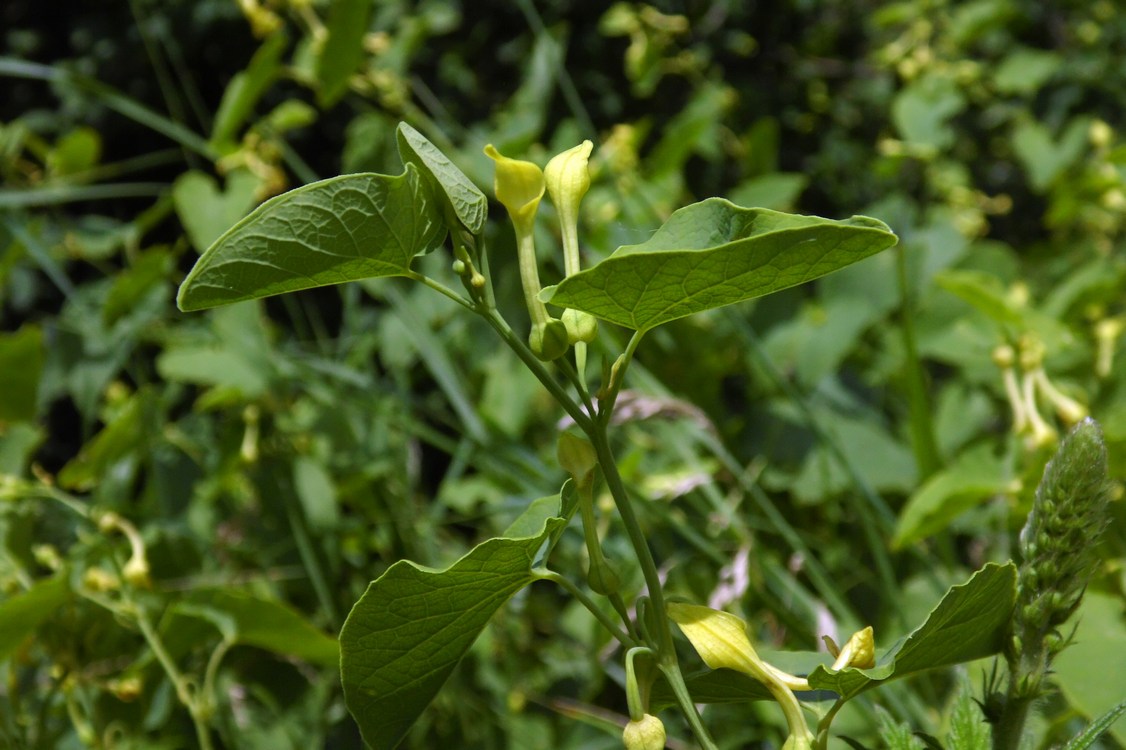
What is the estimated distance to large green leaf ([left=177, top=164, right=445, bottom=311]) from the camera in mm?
296

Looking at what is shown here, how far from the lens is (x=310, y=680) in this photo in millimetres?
856

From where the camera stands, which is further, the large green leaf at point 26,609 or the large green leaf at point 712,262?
the large green leaf at point 26,609

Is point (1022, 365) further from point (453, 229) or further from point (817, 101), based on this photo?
point (817, 101)

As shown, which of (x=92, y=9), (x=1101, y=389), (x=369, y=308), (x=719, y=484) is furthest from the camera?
(x=92, y=9)

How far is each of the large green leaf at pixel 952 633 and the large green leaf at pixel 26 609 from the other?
0.45 m

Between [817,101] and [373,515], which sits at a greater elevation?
[373,515]

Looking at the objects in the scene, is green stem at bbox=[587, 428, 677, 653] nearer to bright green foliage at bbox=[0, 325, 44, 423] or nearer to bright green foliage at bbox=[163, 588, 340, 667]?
bright green foliage at bbox=[163, 588, 340, 667]

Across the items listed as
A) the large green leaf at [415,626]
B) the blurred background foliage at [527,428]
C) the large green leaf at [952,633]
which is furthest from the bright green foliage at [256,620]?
the large green leaf at [952,633]

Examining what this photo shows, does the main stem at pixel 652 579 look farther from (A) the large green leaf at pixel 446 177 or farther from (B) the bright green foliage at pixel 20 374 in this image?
(B) the bright green foliage at pixel 20 374

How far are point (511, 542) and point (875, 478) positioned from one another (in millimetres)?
724

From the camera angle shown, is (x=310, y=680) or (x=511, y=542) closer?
(x=511, y=542)

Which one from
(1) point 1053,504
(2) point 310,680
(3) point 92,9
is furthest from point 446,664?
(3) point 92,9

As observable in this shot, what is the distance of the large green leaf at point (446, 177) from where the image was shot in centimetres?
31

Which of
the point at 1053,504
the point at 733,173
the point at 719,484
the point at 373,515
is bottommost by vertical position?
the point at 733,173
